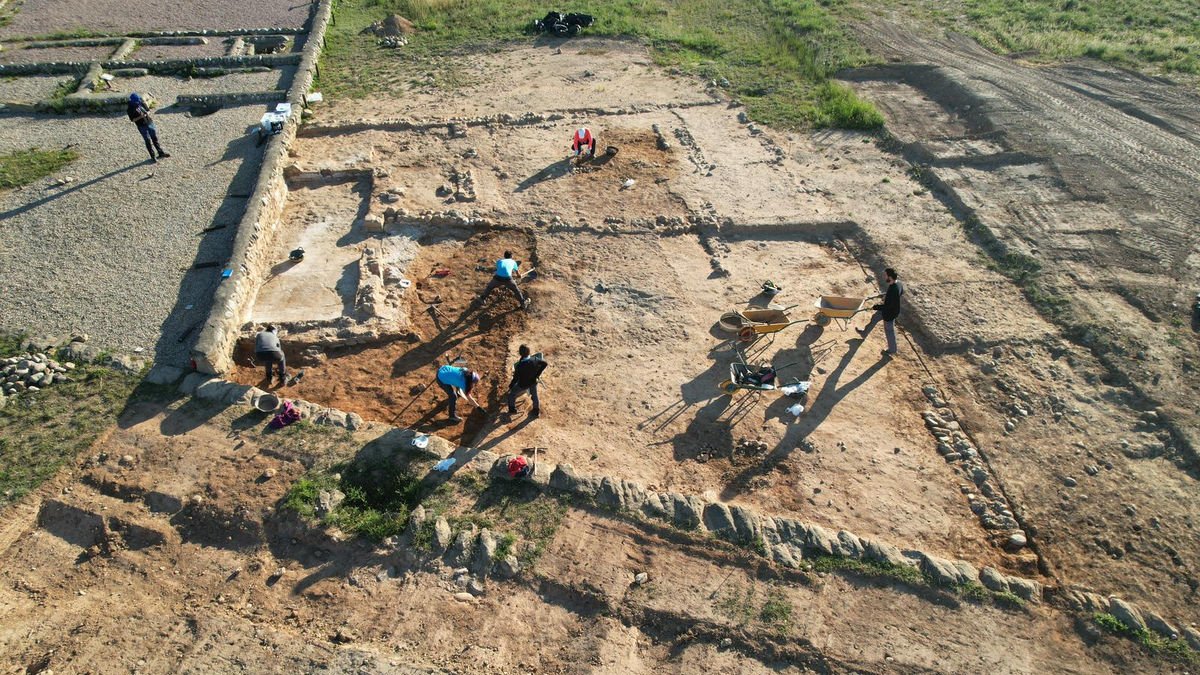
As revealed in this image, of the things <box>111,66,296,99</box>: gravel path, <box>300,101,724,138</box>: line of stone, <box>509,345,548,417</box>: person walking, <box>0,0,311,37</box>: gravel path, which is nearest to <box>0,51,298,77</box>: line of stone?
<box>111,66,296,99</box>: gravel path

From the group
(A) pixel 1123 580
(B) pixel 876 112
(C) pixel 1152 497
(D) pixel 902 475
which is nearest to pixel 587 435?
(D) pixel 902 475

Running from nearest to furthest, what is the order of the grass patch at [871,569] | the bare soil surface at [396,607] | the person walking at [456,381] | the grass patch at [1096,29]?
the bare soil surface at [396,607]
the grass patch at [871,569]
the person walking at [456,381]
the grass patch at [1096,29]

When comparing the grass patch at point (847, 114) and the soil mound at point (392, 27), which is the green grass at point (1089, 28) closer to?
the grass patch at point (847, 114)

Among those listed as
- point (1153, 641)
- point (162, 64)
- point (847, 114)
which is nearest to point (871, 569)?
point (1153, 641)

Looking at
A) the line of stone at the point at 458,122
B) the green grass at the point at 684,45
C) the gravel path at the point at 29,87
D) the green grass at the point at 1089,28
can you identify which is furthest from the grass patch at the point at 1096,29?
the gravel path at the point at 29,87

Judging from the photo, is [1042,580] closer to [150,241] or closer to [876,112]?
[876,112]

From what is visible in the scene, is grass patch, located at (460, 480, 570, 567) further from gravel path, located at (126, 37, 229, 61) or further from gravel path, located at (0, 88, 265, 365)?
gravel path, located at (126, 37, 229, 61)

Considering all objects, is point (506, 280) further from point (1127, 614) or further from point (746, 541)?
point (1127, 614)
